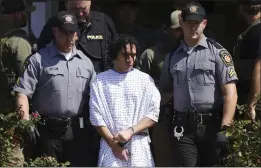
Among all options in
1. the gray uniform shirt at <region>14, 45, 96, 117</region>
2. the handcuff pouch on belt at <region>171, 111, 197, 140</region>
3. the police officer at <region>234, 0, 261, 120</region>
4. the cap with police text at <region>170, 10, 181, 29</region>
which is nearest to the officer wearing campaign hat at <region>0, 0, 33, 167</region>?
the gray uniform shirt at <region>14, 45, 96, 117</region>

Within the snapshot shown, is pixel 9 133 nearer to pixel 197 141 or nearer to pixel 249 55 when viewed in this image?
pixel 197 141

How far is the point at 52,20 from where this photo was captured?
640 centimetres

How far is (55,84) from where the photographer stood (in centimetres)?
614

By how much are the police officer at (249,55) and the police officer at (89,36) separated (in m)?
1.06

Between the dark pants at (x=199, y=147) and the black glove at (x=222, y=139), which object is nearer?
the black glove at (x=222, y=139)

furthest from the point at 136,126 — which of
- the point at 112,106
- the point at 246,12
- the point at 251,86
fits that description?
the point at 246,12

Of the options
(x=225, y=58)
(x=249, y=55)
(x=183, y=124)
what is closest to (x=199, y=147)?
(x=183, y=124)

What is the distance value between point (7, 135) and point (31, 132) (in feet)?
0.92

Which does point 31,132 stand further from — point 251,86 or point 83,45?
point 251,86

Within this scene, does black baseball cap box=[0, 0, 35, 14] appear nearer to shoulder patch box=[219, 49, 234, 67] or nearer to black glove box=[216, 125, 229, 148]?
shoulder patch box=[219, 49, 234, 67]

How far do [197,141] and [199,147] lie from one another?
0.18 feet

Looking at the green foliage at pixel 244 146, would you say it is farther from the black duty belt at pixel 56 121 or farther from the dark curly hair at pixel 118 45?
the black duty belt at pixel 56 121

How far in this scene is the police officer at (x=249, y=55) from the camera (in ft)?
20.5

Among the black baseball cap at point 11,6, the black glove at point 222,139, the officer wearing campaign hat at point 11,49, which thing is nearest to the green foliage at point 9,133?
the officer wearing campaign hat at point 11,49
